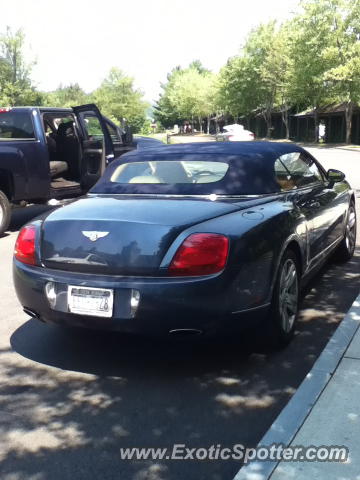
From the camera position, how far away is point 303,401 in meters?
3.32

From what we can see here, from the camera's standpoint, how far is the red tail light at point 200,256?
357cm

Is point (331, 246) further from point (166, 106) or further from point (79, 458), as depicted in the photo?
point (166, 106)

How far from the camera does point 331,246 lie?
5840 millimetres

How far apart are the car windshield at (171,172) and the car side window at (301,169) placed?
0.77 m

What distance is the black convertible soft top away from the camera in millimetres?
4461

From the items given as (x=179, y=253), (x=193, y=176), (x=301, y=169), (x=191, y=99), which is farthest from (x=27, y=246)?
(x=191, y=99)

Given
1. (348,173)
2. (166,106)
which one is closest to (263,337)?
(348,173)

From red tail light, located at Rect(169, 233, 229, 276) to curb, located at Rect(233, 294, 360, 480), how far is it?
93 centimetres

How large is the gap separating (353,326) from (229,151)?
1.79 meters

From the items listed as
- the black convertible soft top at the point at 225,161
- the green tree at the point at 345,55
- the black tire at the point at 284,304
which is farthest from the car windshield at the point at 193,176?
the green tree at the point at 345,55

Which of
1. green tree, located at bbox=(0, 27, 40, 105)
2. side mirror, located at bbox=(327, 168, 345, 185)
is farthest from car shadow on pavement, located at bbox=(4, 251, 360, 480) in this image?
green tree, located at bbox=(0, 27, 40, 105)

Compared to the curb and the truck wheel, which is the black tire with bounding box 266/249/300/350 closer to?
the curb

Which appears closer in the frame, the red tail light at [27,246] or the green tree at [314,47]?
the red tail light at [27,246]

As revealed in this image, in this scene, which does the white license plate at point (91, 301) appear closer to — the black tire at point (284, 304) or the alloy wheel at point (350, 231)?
the black tire at point (284, 304)
